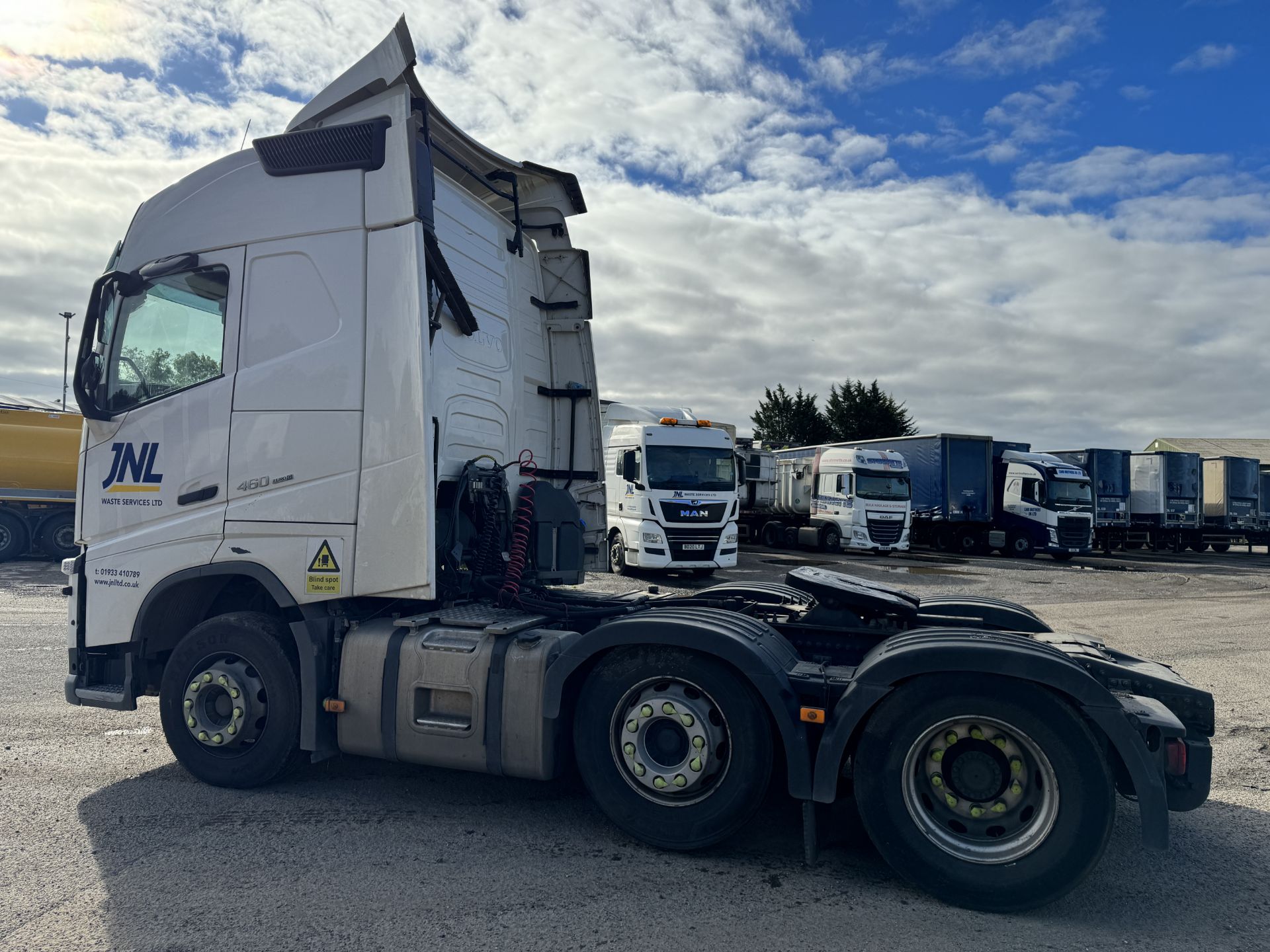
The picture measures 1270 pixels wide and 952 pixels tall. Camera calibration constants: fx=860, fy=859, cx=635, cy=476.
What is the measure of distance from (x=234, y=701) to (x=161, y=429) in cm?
165

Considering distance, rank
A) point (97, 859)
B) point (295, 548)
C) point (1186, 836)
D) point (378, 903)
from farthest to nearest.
Answer: point (295, 548)
point (1186, 836)
point (97, 859)
point (378, 903)

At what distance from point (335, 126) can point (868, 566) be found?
1960cm

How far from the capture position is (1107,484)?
104 ft

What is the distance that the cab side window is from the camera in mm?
5059

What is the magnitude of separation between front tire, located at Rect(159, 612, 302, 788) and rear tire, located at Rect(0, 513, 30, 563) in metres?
16.7

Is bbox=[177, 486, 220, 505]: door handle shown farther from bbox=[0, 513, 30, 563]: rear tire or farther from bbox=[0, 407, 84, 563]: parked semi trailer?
bbox=[0, 513, 30, 563]: rear tire

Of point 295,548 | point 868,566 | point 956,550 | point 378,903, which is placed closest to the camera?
point 378,903

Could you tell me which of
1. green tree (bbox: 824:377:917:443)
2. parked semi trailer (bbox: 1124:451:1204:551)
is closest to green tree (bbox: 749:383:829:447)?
green tree (bbox: 824:377:917:443)

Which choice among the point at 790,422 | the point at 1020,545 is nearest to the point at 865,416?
the point at 790,422

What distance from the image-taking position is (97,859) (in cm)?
394

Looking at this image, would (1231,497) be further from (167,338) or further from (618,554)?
(167,338)

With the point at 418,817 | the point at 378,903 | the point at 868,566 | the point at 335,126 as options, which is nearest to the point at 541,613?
the point at 418,817

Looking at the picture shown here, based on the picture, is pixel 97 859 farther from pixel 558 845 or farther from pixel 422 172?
pixel 422 172

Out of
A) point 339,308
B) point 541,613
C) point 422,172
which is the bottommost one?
point 541,613
